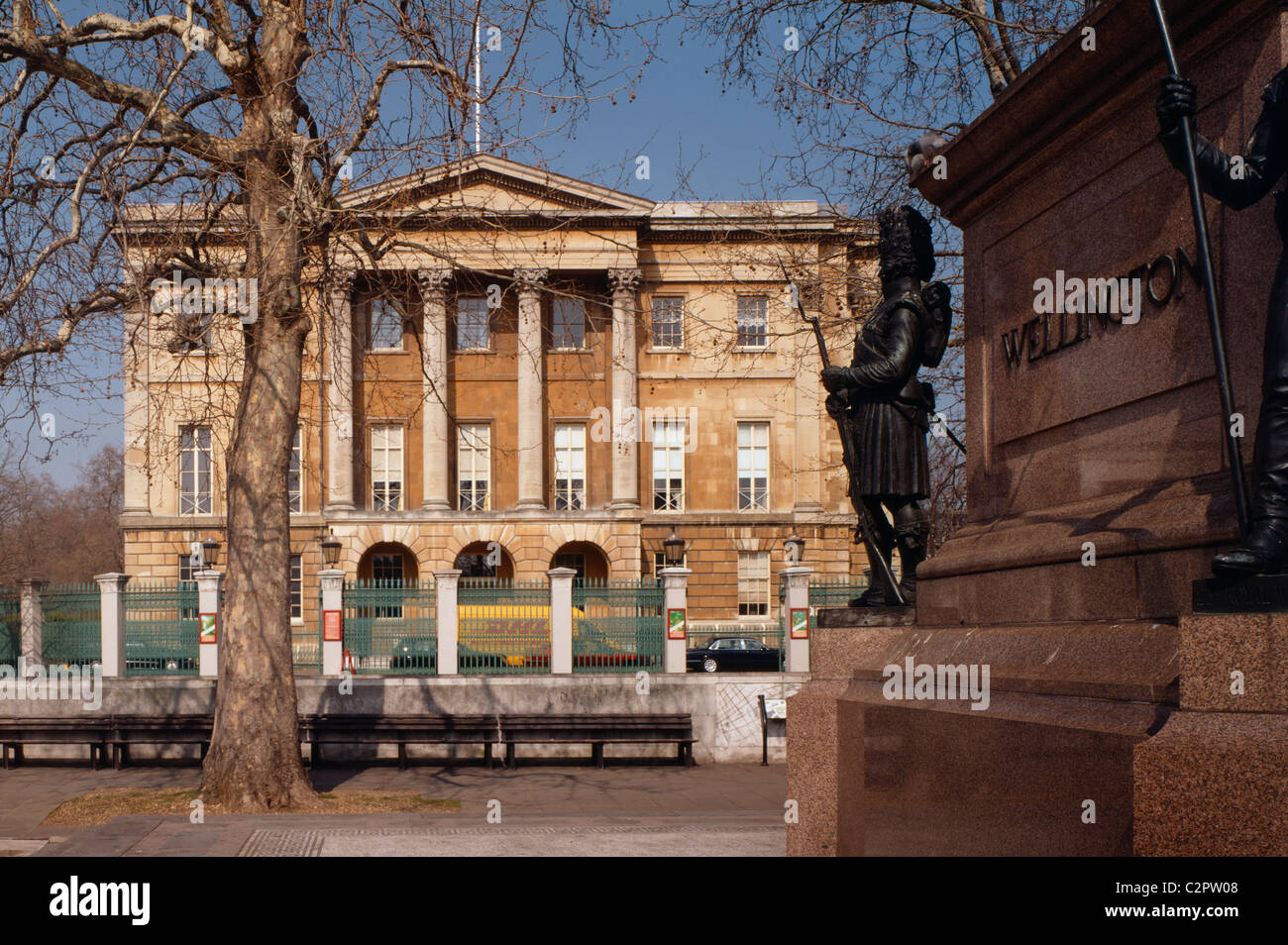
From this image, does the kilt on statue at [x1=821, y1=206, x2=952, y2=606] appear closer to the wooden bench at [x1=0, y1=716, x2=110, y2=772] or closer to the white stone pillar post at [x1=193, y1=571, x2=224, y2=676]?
the wooden bench at [x1=0, y1=716, x2=110, y2=772]

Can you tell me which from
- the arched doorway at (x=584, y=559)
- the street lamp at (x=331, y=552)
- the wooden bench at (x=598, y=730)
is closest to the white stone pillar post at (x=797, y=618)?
the wooden bench at (x=598, y=730)

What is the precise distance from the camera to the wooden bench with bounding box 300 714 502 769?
744 inches

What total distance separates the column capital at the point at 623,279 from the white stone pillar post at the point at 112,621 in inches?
1170

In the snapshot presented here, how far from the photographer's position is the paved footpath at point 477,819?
328 inches

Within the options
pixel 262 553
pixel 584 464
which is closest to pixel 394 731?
pixel 262 553

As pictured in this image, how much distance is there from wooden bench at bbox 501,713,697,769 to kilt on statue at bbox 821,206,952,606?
1236cm

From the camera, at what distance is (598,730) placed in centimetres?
1942

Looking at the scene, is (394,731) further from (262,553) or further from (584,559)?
(584,559)

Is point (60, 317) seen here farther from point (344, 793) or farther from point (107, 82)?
point (344, 793)

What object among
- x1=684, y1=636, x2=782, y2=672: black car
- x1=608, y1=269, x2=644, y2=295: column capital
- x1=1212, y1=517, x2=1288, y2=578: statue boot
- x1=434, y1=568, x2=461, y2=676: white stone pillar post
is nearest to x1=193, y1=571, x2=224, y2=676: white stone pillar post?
x1=434, y1=568, x2=461, y2=676: white stone pillar post

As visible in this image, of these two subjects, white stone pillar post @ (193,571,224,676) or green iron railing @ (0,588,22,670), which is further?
green iron railing @ (0,588,22,670)

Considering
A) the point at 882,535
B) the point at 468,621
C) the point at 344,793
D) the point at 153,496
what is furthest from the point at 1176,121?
the point at 153,496

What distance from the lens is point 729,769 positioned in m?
19.2

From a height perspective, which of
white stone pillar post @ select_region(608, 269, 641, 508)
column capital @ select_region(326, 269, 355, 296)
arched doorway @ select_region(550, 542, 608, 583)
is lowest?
arched doorway @ select_region(550, 542, 608, 583)
